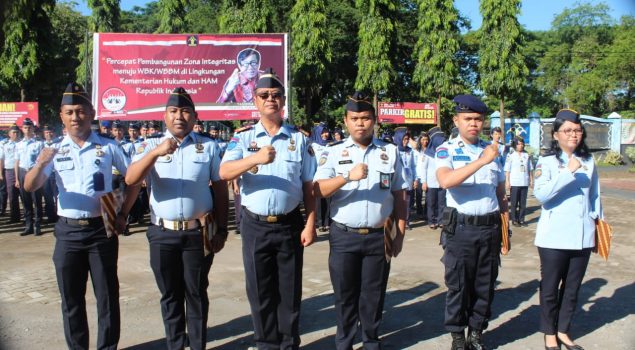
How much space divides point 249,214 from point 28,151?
7.85 metres

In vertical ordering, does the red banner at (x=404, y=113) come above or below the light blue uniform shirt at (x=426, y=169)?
above

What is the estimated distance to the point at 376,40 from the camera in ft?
75.4

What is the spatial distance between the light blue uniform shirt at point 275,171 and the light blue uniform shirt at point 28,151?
7.50m

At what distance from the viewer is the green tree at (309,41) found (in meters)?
23.7

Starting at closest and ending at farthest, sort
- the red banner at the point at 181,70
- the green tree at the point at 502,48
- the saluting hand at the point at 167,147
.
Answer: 1. the saluting hand at the point at 167,147
2. the red banner at the point at 181,70
3. the green tree at the point at 502,48

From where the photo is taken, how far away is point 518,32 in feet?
80.4

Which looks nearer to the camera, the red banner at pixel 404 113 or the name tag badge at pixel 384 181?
the name tag badge at pixel 384 181

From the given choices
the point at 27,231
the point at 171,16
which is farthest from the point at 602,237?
the point at 171,16

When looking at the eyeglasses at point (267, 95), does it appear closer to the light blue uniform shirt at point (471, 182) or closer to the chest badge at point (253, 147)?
the chest badge at point (253, 147)

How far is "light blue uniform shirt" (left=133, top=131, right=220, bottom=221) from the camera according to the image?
3.81m

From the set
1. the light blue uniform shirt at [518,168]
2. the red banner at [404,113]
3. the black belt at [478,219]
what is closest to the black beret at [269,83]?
the black belt at [478,219]

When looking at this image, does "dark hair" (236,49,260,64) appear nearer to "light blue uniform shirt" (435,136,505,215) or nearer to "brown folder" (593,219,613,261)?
"light blue uniform shirt" (435,136,505,215)

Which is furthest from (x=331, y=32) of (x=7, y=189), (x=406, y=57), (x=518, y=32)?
(x=7, y=189)

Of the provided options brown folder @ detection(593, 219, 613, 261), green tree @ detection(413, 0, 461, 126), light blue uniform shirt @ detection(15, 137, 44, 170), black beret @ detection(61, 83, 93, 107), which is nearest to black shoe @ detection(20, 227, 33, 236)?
light blue uniform shirt @ detection(15, 137, 44, 170)
